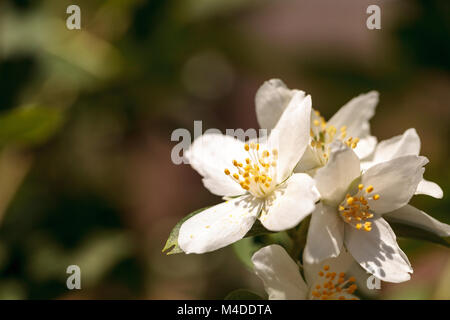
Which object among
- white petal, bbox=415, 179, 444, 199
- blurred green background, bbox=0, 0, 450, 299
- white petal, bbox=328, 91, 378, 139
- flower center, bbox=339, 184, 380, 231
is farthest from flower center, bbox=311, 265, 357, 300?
blurred green background, bbox=0, 0, 450, 299

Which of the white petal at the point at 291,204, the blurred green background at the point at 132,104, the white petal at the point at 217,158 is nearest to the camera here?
the white petal at the point at 291,204

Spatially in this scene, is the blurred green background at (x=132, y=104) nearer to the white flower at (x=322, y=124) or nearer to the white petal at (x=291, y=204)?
the white flower at (x=322, y=124)

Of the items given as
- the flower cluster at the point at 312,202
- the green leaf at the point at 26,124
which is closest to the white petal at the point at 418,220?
the flower cluster at the point at 312,202

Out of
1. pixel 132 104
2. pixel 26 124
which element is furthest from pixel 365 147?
pixel 132 104

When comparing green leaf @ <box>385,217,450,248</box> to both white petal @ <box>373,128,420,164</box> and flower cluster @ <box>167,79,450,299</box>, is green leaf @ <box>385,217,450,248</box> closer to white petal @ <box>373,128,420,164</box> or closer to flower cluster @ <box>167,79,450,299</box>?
flower cluster @ <box>167,79,450,299</box>

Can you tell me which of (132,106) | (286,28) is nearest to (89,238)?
(132,106)

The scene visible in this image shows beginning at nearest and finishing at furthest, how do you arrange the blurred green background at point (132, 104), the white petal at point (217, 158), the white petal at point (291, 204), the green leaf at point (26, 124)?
1. the white petal at point (291, 204)
2. the white petal at point (217, 158)
3. the green leaf at point (26, 124)
4. the blurred green background at point (132, 104)
